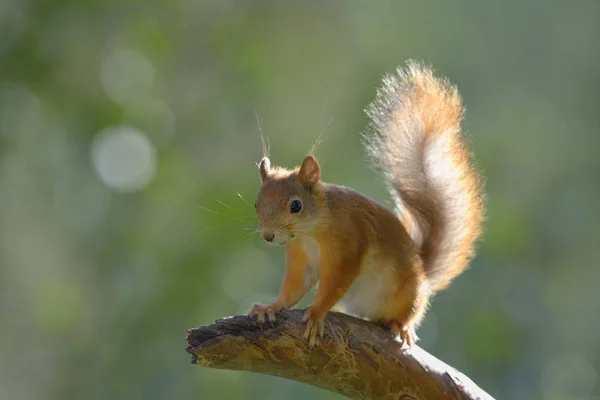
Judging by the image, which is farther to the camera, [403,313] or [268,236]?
[403,313]

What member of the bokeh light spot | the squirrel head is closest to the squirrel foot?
the squirrel head

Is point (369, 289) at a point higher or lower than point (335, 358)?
higher

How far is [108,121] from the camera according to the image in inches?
171

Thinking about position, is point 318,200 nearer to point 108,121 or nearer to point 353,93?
point 108,121

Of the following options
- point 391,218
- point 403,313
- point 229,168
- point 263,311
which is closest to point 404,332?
point 403,313

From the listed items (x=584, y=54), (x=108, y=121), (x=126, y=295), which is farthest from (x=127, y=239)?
(x=584, y=54)

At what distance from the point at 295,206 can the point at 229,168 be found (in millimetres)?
2372

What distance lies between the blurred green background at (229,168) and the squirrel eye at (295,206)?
55.9 inches

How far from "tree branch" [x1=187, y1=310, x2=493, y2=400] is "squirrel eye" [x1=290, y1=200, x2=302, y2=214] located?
0.73ft

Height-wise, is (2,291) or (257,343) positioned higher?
(2,291)

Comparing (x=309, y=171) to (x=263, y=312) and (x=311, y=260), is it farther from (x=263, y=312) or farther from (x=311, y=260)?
(x=263, y=312)

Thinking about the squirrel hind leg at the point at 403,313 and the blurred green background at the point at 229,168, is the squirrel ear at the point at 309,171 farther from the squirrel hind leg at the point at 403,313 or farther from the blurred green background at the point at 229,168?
the blurred green background at the point at 229,168

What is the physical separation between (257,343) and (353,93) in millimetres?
3190

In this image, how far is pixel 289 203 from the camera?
6.88 ft
